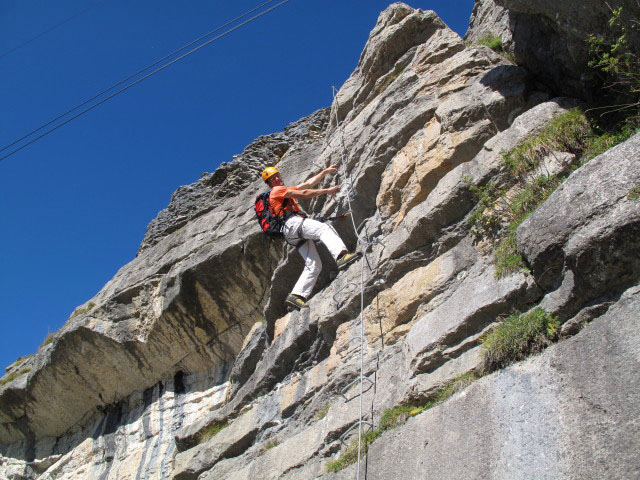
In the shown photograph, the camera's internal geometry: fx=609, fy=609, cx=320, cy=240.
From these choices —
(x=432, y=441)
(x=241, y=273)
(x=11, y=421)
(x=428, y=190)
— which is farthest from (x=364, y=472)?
(x=11, y=421)

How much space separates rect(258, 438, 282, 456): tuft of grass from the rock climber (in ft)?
6.27

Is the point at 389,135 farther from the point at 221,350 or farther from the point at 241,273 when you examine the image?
the point at 221,350

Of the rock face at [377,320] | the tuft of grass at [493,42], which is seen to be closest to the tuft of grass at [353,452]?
the rock face at [377,320]

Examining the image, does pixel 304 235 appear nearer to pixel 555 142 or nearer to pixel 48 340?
pixel 555 142

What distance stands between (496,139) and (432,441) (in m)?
3.61

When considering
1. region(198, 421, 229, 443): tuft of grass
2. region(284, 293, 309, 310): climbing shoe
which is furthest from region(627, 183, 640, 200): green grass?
region(198, 421, 229, 443): tuft of grass

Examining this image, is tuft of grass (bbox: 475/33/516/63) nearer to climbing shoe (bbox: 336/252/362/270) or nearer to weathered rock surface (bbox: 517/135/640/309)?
climbing shoe (bbox: 336/252/362/270)

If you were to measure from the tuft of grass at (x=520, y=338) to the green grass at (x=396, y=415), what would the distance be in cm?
26

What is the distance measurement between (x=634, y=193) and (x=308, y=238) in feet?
16.7

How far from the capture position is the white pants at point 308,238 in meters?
8.52

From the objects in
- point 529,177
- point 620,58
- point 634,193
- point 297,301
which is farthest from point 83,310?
point 634,193

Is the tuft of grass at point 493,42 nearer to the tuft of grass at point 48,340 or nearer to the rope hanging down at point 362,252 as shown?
the rope hanging down at point 362,252

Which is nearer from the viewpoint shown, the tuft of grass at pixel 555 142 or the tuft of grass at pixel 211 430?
the tuft of grass at pixel 555 142

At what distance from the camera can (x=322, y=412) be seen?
689 centimetres
